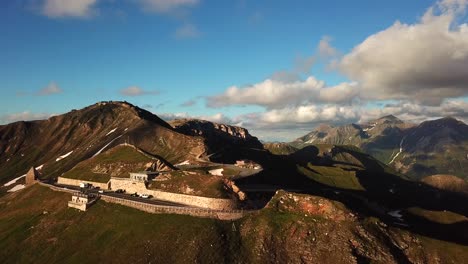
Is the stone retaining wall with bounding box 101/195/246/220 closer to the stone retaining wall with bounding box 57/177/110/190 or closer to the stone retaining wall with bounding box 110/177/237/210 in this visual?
the stone retaining wall with bounding box 110/177/237/210

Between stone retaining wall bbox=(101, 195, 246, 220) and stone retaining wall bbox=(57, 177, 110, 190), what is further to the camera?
stone retaining wall bbox=(57, 177, 110, 190)

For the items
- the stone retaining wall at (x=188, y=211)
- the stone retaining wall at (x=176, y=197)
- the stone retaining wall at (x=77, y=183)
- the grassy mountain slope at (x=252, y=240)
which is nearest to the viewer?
the grassy mountain slope at (x=252, y=240)

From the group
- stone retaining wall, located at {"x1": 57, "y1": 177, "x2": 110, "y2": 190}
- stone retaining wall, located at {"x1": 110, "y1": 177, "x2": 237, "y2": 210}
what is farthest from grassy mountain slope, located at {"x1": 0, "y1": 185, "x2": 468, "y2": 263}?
stone retaining wall, located at {"x1": 57, "y1": 177, "x2": 110, "y2": 190}

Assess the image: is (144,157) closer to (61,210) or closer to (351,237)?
(61,210)

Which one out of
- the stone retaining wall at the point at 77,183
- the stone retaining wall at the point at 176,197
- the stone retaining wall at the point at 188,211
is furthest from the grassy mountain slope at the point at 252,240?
the stone retaining wall at the point at 77,183

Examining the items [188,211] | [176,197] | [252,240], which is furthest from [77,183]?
[252,240]

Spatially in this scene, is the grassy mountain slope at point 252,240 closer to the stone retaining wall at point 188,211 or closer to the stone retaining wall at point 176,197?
the stone retaining wall at point 188,211

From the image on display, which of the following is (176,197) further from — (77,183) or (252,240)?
(77,183)

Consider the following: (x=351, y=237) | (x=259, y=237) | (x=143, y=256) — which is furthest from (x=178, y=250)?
(x=351, y=237)
